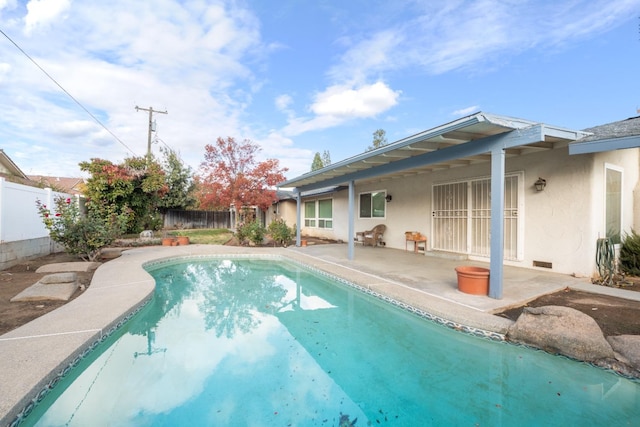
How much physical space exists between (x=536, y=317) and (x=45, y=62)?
15962mm

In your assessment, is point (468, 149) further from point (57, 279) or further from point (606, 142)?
point (57, 279)

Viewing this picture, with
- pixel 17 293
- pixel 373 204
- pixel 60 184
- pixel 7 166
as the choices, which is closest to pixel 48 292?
pixel 17 293

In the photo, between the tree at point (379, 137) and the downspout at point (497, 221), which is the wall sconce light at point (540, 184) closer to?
the downspout at point (497, 221)

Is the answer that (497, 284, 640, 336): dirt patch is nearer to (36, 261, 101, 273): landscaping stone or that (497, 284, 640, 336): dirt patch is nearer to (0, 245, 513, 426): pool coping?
(0, 245, 513, 426): pool coping

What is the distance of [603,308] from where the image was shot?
Result: 4.30m

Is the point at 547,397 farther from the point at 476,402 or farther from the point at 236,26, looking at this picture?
the point at 236,26

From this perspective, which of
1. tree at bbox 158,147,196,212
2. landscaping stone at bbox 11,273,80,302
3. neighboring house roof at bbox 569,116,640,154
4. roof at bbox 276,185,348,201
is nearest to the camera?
neighboring house roof at bbox 569,116,640,154

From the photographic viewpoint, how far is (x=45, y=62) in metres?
10.8

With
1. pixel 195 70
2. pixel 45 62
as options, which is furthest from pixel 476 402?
pixel 45 62

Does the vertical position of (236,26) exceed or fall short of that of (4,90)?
it exceeds it

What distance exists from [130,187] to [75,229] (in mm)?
7481

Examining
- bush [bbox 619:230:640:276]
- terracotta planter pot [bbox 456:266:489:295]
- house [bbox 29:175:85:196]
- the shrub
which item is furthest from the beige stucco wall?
house [bbox 29:175:85:196]

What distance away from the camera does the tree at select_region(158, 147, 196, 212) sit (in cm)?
2178

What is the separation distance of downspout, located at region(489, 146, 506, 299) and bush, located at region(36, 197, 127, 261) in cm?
1006
